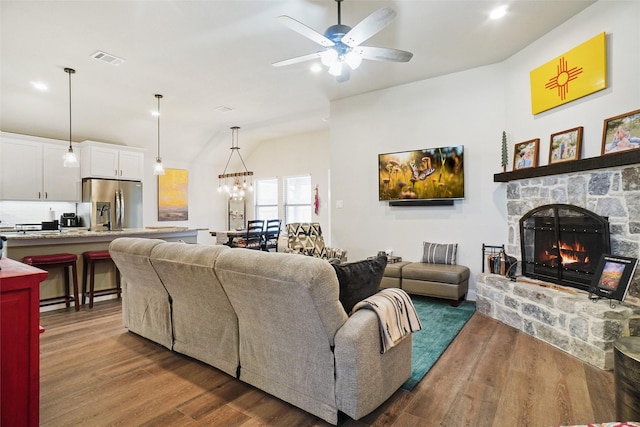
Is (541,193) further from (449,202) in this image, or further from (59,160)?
(59,160)

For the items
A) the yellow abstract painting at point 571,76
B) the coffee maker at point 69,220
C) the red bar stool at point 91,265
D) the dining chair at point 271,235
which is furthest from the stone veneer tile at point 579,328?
the coffee maker at point 69,220

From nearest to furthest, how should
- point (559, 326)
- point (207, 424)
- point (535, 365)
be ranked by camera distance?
point (207, 424) → point (535, 365) → point (559, 326)

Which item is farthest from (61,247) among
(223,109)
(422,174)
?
(422,174)

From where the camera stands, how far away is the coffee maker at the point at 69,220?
6.04 m

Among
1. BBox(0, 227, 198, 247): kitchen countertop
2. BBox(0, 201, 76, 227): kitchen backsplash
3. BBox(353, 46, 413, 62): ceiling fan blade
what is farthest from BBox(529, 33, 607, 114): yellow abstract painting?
BBox(0, 201, 76, 227): kitchen backsplash

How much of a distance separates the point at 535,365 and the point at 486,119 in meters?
3.03

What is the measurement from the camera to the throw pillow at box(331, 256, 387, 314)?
1.96 metres

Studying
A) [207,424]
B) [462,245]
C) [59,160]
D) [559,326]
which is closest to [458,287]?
[462,245]

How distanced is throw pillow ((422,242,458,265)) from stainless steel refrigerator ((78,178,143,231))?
5.39m

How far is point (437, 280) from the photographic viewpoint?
4.02 m

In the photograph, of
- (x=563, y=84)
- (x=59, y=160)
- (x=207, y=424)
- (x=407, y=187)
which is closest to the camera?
(x=207, y=424)

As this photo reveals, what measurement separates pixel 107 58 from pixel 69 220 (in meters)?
3.70

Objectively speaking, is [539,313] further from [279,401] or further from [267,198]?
[267,198]

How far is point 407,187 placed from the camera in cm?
481
